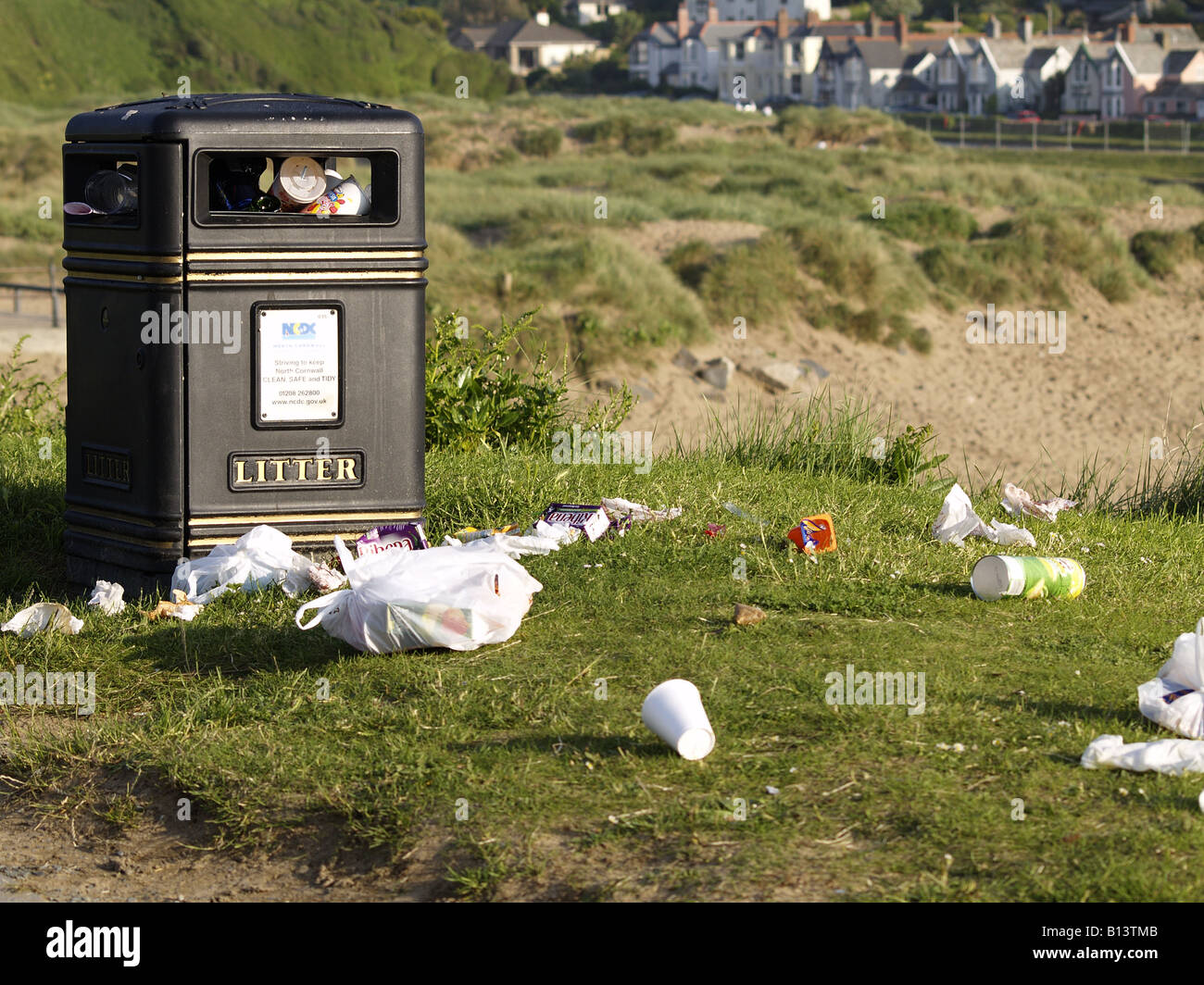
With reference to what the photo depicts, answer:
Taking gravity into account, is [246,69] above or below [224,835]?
above

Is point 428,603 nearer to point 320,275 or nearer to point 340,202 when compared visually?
point 320,275

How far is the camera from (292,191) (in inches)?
208

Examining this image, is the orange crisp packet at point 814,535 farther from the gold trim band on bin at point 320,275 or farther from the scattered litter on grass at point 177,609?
the scattered litter on grass at point 177,609

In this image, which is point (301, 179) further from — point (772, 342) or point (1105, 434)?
point (772, 342)

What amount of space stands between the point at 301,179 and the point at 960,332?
19378mm

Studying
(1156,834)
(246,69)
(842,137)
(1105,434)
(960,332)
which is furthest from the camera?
(246,69)

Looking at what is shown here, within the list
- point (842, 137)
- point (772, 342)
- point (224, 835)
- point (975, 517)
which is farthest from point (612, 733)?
point (842, 137)

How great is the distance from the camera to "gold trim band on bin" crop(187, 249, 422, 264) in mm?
5035

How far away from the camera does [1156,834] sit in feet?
10.5

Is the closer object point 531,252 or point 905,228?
point 531,252

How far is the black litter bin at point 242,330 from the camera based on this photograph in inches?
198

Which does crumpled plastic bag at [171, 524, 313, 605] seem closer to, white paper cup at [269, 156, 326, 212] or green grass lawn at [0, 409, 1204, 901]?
green grass lawn at [0, 409, 1204, 901]

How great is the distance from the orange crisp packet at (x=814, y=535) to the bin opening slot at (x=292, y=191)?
1866 millimetres

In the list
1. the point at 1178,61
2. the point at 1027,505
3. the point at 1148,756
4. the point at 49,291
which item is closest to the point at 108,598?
the point at 1148,756
